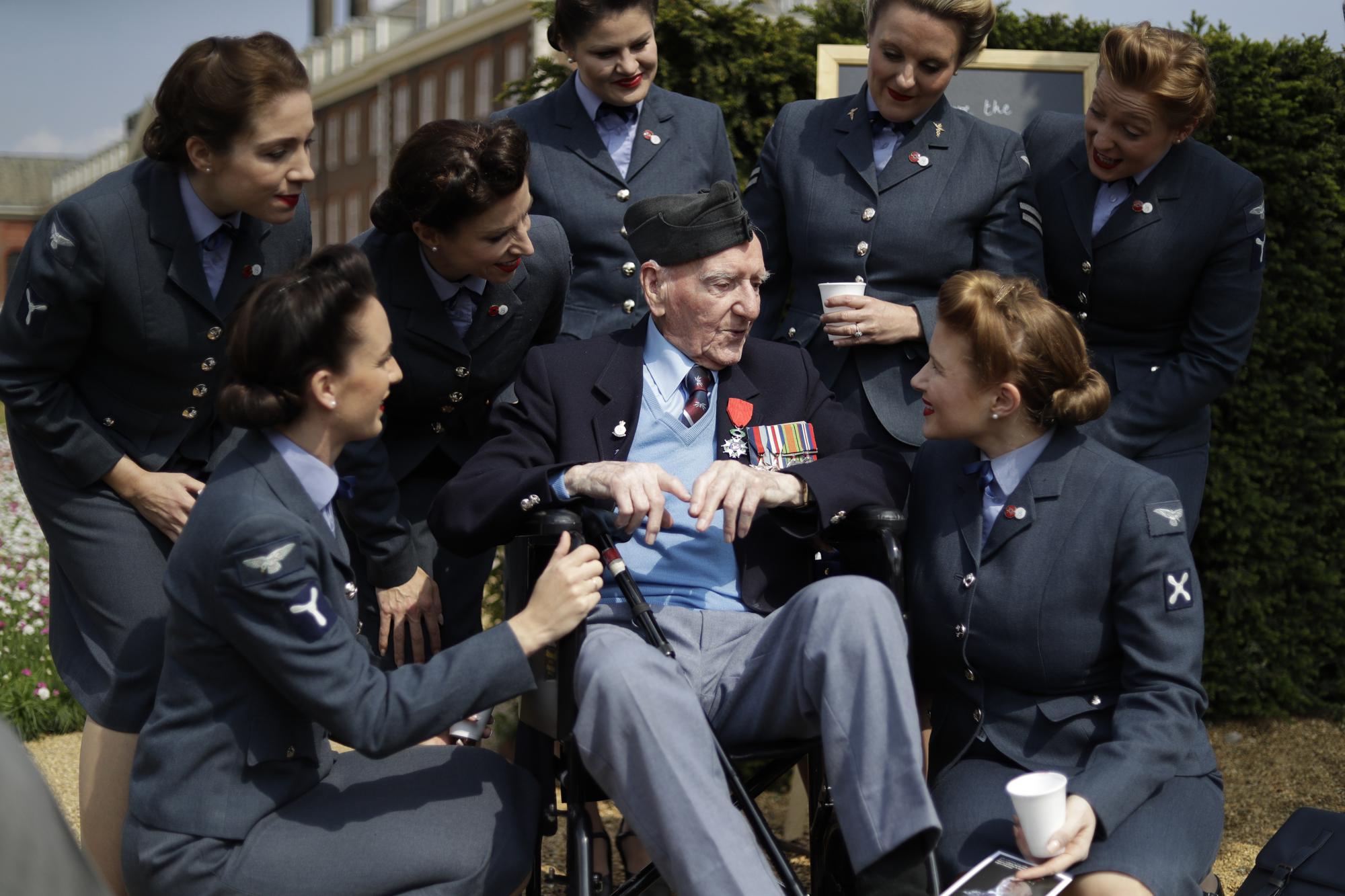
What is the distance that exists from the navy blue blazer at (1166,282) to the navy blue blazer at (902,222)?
174 millimetres

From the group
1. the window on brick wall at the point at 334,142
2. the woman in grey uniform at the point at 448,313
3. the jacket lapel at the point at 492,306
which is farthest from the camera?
the window on brick wall at the point at 334,142

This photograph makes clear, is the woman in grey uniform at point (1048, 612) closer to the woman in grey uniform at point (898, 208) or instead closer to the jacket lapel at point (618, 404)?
the woman in grey uniform at point (898, 208)

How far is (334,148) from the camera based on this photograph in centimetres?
4831

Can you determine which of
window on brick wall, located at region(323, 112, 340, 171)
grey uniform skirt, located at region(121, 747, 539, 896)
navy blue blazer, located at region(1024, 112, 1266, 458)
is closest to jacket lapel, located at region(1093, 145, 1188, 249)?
navy blue blazer, located at region(1024, 112, 1266, 458)

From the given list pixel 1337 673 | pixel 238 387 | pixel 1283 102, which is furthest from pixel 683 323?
pixel 1337 673

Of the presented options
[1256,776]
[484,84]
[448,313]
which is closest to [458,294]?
[448,313]

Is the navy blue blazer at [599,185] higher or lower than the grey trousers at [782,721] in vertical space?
higher

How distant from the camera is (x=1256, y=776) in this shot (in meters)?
5.29

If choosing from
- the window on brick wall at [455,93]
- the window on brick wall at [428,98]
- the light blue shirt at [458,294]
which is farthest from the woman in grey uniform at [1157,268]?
the window on brick wall at [428,98]

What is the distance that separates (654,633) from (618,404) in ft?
2.48

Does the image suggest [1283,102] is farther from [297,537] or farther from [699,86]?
[297,537]

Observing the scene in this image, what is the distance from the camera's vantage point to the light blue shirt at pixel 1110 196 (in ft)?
12.6

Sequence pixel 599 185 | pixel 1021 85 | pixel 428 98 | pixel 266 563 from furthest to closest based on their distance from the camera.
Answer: pixel 428 98
pixel 1021 85
pixel 599 185
pixel 266 563

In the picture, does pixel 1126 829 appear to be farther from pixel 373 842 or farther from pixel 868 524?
pixel 373 842
